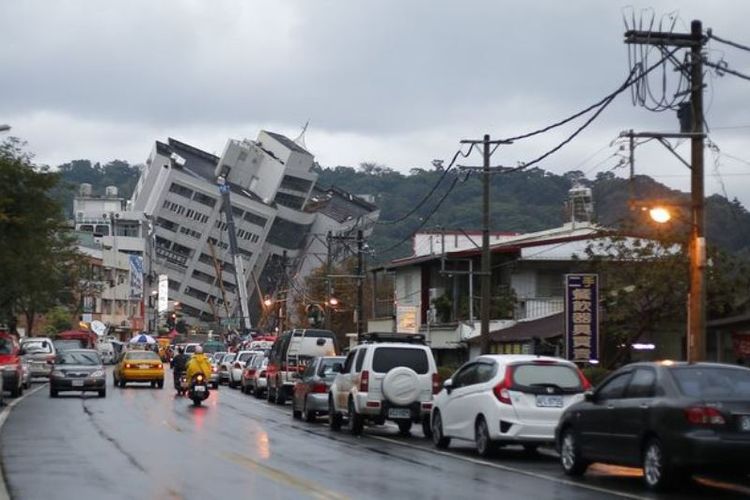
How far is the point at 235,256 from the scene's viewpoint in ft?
360

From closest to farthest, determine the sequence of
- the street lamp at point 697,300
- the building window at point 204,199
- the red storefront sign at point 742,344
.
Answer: the street lamp at point 697,300, the red storefront sign at point 742,344, the building window at point 204,199

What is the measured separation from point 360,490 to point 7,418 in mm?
17716

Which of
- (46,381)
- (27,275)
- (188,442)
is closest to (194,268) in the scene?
(46,381)

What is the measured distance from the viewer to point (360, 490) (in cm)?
1672

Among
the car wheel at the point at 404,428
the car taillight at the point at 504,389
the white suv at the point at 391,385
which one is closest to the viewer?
the car taillight at the point at 504,389

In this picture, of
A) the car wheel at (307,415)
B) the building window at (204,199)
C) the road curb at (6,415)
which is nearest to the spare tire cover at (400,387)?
the car wheel at (307,415)

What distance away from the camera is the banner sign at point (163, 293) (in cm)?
12744

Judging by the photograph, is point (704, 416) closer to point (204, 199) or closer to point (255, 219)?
point (204, 199)

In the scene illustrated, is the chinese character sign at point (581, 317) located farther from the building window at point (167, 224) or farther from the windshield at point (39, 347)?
the building window at point (167, 224)

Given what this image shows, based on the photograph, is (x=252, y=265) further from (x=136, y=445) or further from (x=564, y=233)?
(x=136, y=445)

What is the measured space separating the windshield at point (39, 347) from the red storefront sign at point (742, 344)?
3453cm

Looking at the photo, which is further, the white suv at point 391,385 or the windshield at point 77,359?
the windshield at point 77,359

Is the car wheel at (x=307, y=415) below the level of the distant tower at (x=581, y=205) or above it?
below

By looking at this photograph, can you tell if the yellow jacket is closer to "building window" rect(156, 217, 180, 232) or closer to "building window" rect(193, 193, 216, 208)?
"building window" rect(193, 193, 216, 208)
